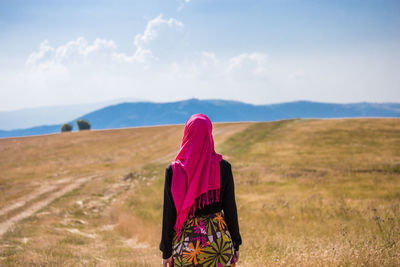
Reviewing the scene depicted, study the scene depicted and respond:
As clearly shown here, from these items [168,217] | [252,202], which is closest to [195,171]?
[168,217]

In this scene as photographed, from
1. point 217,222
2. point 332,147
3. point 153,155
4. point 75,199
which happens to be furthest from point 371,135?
point 217,222

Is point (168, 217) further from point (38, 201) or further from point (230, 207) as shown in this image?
point (38, 201)

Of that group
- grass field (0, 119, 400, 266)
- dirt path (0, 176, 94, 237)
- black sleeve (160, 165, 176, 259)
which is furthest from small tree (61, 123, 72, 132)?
black sleeve (160, 165, 176, 259)

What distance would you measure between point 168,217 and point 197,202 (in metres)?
0.44

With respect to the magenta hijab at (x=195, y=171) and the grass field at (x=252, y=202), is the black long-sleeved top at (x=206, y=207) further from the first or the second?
the grass field at (x=252, y=202)

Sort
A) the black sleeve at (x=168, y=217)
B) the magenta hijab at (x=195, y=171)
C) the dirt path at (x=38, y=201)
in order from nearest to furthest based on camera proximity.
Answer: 1. the magenta hijab at (x=195, y=171)
2. the black sleeve at (x=168, y=217)
3. the dirt path at (x=38, y=201)

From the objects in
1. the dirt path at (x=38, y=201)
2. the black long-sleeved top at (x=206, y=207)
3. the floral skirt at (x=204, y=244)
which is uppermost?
the black long-sleeved top at (x=206, y=207)

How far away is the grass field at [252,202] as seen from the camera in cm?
743

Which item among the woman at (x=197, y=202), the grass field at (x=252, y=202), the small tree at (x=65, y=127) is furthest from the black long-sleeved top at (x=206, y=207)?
the small tree at (x=65, y=127)

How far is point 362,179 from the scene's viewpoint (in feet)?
63.8

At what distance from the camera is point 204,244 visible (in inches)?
131

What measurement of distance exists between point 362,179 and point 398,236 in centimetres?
1390

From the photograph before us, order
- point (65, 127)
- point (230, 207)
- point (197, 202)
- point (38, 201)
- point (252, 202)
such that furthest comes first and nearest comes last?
point (65, 127)
point (38, 201)
point (252, 202)
point (230, 207)
point (197, 202)

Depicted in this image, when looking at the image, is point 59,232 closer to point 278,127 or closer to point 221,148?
point 221,148
